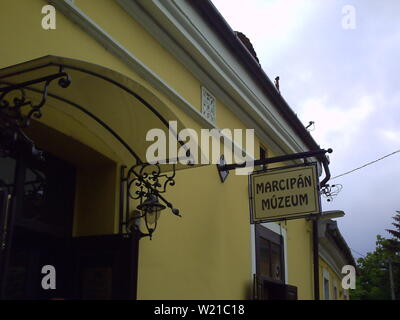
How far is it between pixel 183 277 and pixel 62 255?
1.47 metres

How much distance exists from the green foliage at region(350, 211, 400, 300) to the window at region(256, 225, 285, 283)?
32.2 m

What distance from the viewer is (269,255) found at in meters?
8.80

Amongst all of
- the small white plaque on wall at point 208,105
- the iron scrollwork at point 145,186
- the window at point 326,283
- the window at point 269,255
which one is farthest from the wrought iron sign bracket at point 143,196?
the window at point 326,283

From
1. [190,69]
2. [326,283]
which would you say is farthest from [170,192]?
[326,283]

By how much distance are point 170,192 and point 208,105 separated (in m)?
1.75

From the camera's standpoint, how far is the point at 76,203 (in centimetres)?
541

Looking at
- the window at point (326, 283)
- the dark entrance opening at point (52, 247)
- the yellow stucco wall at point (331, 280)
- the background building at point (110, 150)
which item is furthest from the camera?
the window at point (326, 283)

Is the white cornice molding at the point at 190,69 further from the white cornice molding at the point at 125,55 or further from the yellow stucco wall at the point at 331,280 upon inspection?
the yellow stucco wall at the point at 331,280

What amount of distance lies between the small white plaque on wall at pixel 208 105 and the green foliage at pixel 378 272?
3470 centimetres

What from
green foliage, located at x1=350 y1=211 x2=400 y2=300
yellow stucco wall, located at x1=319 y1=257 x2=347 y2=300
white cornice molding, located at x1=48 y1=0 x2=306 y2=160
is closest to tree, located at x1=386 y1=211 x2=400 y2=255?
green foliage, located at x1=350 y1=211 x2=400 y2=300

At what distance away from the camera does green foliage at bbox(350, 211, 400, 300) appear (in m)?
40.1

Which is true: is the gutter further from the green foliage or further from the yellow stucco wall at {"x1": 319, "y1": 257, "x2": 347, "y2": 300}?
the green foliage

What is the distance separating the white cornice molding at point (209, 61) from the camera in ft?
19.7
